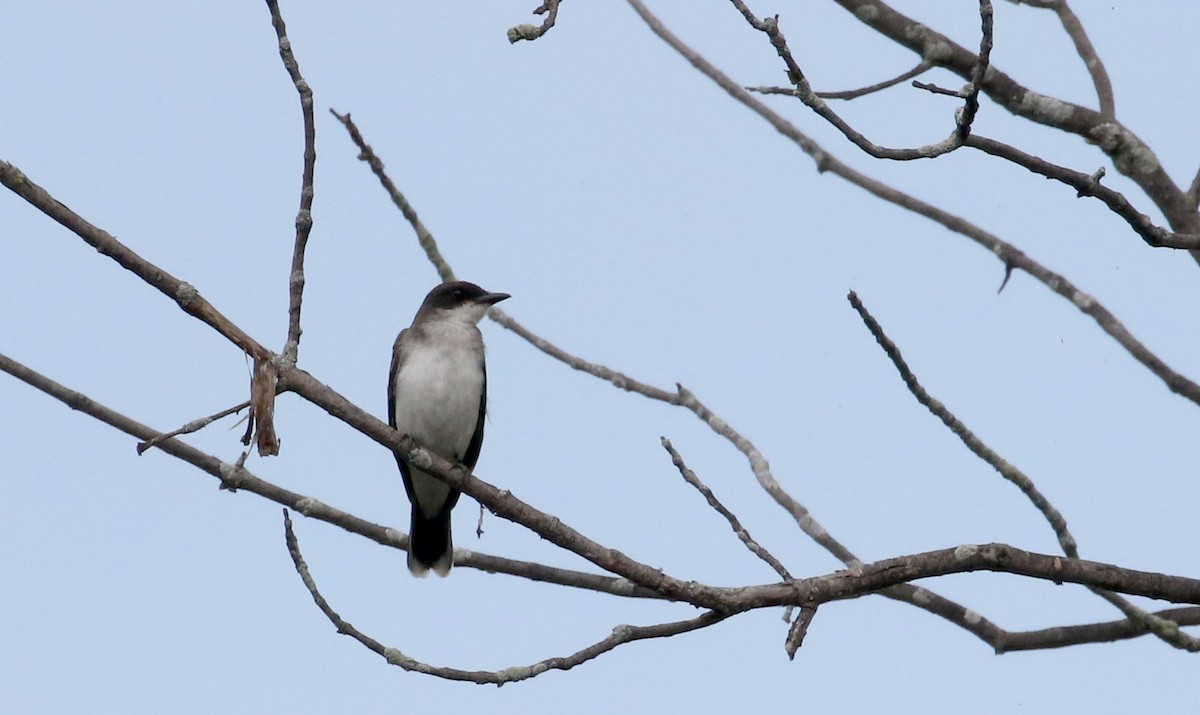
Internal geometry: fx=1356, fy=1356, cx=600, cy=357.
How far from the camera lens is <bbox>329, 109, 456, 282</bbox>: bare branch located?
6.96m

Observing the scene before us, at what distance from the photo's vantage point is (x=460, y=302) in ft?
28.4

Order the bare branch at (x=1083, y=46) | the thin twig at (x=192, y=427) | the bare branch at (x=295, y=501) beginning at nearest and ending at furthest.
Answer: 1. the thin twig at (x=192, y=427)
2. the bare branch at (x=295, y=501)
3. the bare branch at (x=1083, y=46)

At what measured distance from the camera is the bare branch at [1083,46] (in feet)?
21.5

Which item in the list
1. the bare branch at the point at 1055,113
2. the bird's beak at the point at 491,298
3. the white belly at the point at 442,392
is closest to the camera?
the bare branch at the point at 1055,113

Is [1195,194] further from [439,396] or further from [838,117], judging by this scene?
[439,396]

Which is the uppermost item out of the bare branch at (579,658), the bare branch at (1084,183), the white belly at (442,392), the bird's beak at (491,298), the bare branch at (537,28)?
the bird's beak at (491,298)

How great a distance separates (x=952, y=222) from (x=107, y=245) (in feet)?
16.1

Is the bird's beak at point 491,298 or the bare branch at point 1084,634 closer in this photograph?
the bare branch at point 1084,634

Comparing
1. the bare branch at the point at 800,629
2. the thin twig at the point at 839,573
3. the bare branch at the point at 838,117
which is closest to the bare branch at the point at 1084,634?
the thin twig at the point at 839,573

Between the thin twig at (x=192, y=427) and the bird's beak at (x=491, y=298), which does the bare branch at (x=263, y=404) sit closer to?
the thin twig at (x=192, y=427)

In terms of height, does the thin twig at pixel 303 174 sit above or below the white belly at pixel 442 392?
below

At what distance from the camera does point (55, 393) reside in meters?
5.43

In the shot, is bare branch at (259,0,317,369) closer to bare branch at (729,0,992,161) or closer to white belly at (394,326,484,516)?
bare branch at (729,0,992,161)

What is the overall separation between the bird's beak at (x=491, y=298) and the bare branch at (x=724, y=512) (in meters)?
3.64
